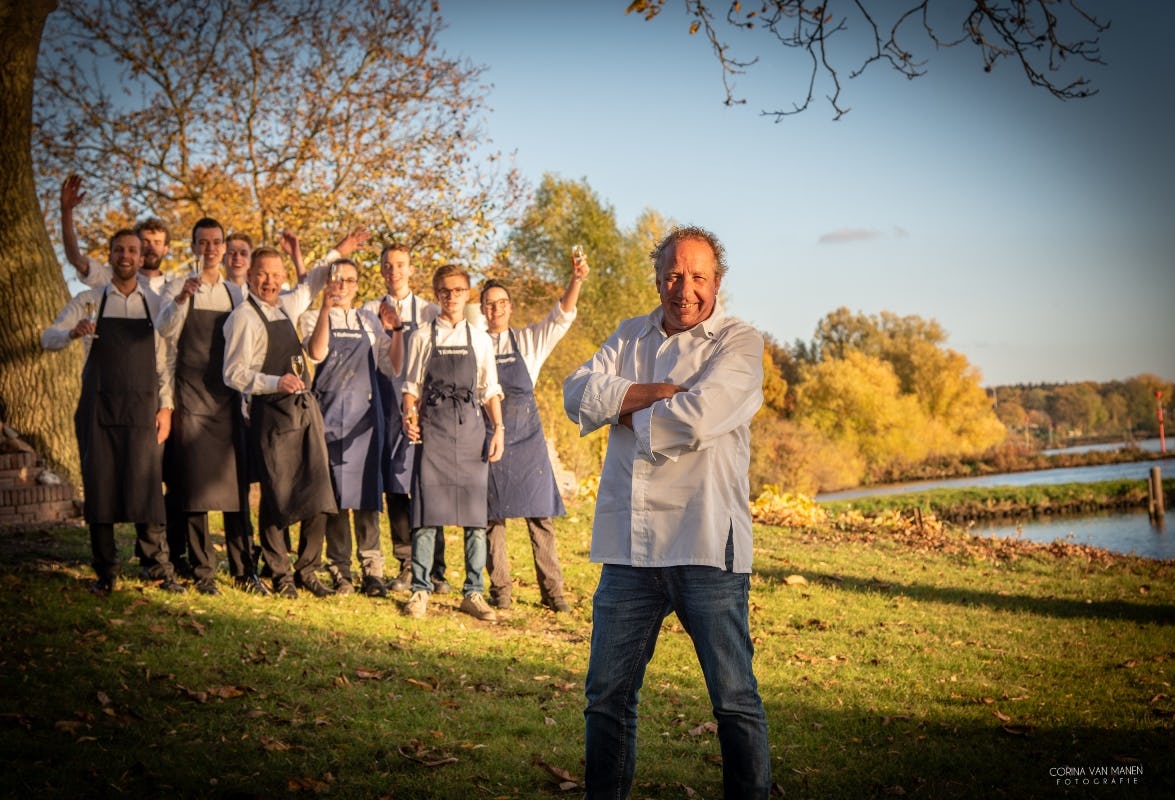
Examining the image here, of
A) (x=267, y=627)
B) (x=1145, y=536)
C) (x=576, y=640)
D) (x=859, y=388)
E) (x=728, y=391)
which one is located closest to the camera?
(x=728, y=391)

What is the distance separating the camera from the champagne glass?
6989 mm

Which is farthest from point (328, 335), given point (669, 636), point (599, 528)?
point (599, 528)

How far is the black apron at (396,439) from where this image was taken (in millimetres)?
8023

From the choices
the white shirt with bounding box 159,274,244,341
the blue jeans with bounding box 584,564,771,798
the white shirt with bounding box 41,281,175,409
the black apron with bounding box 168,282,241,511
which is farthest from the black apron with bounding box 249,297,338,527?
the blue jeans with bounding box 584,564,771,798

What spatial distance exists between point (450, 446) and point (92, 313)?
2665 millimetres

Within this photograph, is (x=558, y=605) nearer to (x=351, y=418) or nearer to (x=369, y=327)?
(x=351, y=418)

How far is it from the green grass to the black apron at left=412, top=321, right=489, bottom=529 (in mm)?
835

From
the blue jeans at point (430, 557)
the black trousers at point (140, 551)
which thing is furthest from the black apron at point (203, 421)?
the blue jeans at point (430, 557)

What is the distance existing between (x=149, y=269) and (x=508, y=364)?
2814 mm

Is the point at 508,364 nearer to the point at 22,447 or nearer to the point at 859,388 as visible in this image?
the point at 22,447

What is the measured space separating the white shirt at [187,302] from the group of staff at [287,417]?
1cm

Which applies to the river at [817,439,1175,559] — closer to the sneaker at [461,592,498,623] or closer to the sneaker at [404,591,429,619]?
the sneaker at [461,592,498,623]

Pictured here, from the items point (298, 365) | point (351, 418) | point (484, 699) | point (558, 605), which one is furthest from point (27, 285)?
point (484, 699)

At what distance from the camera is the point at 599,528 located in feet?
11.9
